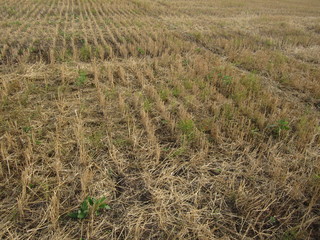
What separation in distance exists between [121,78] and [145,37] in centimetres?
371

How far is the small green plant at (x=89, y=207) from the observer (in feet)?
7.23

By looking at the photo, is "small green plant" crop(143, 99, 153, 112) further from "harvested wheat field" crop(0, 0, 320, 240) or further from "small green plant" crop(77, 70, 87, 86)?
"small green plant" crop(77, 70, 87, 86)

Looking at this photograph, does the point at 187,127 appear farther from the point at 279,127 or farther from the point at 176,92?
the point at 279,127

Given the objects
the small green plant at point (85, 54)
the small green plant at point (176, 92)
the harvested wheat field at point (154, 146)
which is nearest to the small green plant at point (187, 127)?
the harvested wheat field at point (154, 146)

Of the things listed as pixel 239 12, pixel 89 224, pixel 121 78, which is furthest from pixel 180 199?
pixel 239 12

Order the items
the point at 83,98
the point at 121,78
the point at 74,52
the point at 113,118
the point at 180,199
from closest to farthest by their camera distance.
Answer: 1. the point at 180,199
2. the point at 113,118
3. the point at 83,98
4. the point at 121,78
5. the point at 74,52

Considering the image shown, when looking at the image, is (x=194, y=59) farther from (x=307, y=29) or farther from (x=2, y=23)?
(x=307, y=29)

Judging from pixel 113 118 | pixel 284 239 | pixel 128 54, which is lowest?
pixel 284 239

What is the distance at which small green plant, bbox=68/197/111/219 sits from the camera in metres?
2.21

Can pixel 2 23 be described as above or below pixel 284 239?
above

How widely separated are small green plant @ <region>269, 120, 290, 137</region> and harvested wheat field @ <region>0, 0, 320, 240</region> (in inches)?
0.9

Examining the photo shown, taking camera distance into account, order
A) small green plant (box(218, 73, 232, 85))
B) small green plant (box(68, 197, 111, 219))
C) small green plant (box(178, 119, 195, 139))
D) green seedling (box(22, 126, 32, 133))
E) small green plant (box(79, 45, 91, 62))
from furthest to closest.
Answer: small green plant (box(79, 45, 91, 62)) < small green plant (box(218, 73, 232, 85)) < small green plant (box(178, 119, 195, 139)) < green seedling (box(22, 126, 32, 133)) < small green plant (box(68, 197, 111, 219))

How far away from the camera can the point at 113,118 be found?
12.5 feet

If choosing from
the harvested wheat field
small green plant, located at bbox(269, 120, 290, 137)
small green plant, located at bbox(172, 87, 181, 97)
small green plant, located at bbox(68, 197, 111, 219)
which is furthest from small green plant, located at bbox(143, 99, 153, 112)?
small green plant, located at bbox(269, 120, 290, 137)
